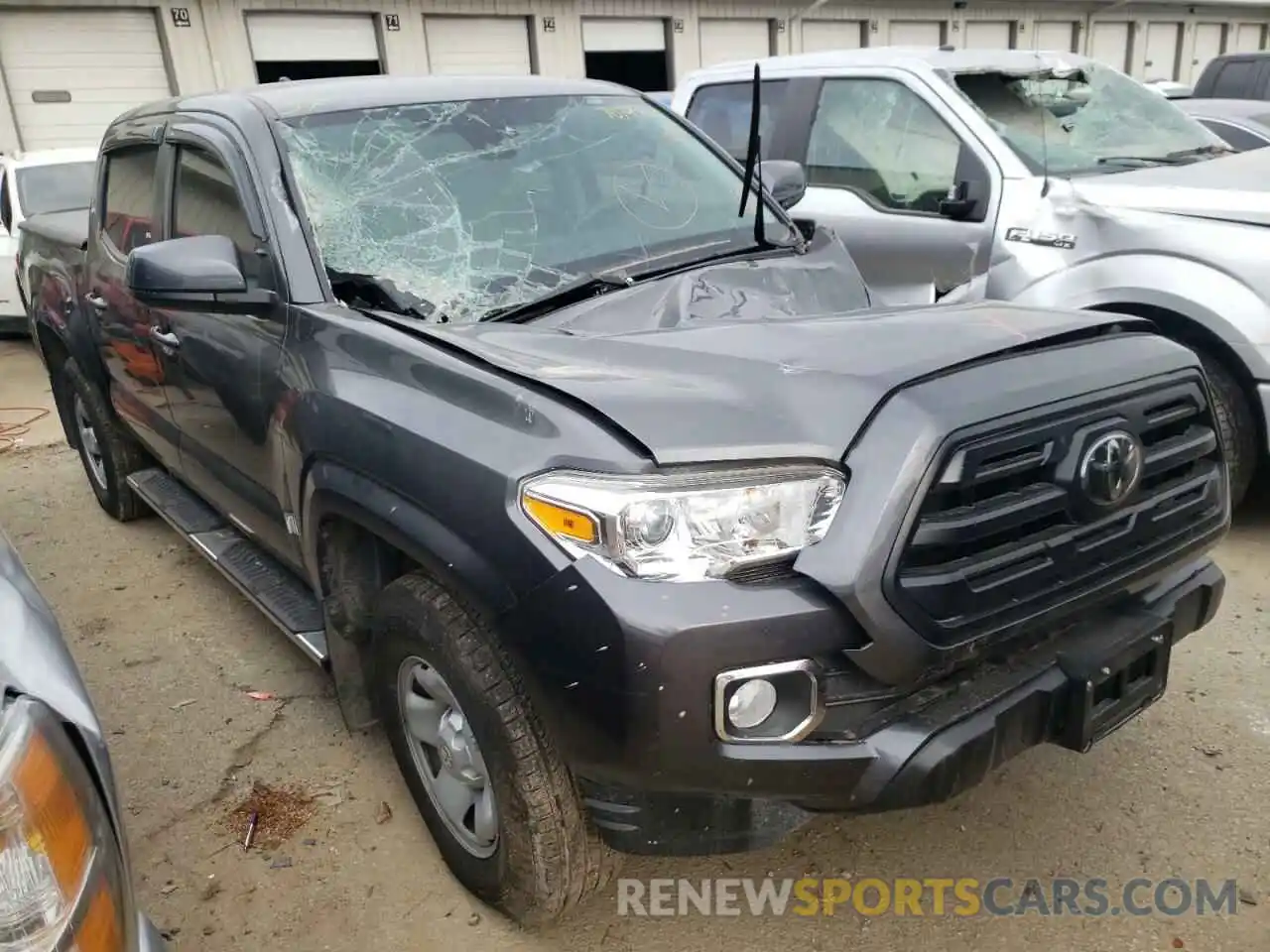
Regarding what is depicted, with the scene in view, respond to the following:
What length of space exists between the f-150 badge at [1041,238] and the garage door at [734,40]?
16507 mm

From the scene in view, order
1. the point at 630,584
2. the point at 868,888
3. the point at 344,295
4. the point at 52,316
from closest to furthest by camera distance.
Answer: the point at 630,584 → the point at 868,888 → the point at 344,295 → the point at 52,316

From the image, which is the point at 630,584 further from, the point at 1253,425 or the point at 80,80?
the point at 80,80

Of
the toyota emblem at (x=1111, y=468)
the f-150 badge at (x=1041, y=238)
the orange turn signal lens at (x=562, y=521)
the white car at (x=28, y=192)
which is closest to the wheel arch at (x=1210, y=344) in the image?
the f-150 badge at (x=1041, y=238)

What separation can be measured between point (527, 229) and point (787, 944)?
1898 millimetres

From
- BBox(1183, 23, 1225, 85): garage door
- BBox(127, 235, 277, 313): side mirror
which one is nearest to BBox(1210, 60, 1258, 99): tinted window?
BBox(127, 235, 277, 313): side mirror

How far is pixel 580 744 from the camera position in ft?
5.87

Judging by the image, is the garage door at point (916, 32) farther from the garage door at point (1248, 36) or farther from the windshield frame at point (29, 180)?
the windshield frame at point (29, 180)

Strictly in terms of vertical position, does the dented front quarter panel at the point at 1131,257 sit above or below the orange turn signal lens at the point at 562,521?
below

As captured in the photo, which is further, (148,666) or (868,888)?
(148,666)

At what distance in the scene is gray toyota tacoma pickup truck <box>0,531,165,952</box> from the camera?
1.10 meters

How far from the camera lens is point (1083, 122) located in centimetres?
478

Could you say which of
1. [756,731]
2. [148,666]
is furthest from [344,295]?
[148,666]

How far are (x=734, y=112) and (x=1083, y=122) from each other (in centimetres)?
186

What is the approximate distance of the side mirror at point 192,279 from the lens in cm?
253
